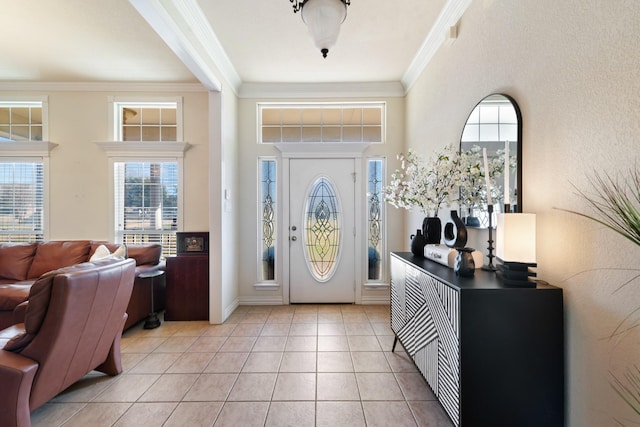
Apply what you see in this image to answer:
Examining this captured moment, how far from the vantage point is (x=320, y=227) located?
12.9ft

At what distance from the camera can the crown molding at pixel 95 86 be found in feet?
12.3

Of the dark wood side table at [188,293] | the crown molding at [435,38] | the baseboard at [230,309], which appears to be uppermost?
the crown molding at [435,38]

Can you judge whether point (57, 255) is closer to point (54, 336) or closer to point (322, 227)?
point (54, 336)

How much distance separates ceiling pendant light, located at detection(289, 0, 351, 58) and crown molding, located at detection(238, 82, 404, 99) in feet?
6.81

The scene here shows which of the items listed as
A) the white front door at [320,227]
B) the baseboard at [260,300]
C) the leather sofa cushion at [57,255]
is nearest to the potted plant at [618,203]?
the white front door at [320,227]

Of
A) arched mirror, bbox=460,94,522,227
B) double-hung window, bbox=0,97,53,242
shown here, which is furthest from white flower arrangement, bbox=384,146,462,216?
double-hung window, bbox=0,97,53,242

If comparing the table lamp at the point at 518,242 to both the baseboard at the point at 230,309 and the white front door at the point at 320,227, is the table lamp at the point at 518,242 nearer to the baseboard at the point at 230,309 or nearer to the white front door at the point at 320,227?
the white front door at the point at 320,227

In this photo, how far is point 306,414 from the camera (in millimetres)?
1797

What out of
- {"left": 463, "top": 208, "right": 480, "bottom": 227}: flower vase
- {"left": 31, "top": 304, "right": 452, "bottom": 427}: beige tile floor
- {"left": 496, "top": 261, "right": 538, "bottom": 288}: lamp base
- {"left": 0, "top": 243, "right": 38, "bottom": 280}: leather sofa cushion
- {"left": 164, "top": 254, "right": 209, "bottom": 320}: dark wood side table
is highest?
{"left": 463, "top": 208, "right": 480, "bottom": 227}: flower vase

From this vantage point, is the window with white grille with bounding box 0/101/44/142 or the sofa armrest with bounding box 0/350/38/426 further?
the window with white grille with bounding box 0/101/44/142

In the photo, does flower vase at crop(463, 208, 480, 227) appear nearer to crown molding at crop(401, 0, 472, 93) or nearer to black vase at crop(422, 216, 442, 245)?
black vase at crop(422, 216, 442, 245)

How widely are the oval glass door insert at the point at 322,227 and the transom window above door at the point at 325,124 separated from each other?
75 cm

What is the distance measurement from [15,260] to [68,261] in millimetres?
587

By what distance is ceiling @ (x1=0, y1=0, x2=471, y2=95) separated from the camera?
92.7 inches
